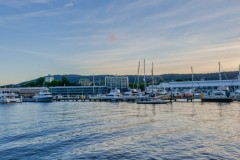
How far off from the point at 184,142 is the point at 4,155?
60.0ft

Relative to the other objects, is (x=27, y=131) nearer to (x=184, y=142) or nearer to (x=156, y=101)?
(x=184, y=142)

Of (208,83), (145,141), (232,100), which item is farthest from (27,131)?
(208,83)

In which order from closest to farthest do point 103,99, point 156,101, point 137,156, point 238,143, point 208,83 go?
point 137,156 → point 238,143 → point 156,101 → point 103,99 → point 208,83

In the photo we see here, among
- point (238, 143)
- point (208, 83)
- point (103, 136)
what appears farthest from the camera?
point (208, 83)

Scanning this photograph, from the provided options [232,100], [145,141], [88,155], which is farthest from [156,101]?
[88,155]

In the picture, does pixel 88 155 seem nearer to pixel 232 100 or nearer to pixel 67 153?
pixel 67 153

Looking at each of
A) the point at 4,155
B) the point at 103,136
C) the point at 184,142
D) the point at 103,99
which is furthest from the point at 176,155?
the point at 103,99

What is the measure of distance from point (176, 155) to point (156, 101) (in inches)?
3479

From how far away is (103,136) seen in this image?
130 ft

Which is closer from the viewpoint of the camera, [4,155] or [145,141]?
[4,155]

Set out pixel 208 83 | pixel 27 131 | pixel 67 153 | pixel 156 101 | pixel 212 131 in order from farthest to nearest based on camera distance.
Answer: pixel 208 83 < pixel 156 101 < pixel 27 131 < pixel 212 131 < pixel 67 153

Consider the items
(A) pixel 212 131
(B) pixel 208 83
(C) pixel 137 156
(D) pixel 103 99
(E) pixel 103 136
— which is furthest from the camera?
(B) pixel 208 83

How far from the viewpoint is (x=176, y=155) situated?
93.8 feet

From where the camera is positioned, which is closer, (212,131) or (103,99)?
(212,131)
